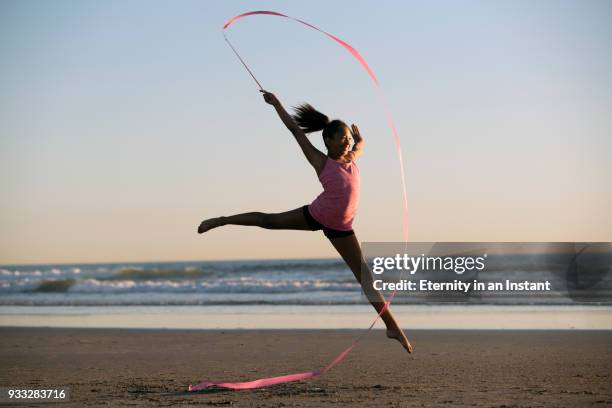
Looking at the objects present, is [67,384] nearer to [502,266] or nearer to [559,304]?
[559,304]

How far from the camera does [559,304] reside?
1909cm

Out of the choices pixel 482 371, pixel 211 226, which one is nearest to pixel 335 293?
pixel 482 371

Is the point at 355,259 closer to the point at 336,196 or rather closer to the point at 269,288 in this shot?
the point at 336,196

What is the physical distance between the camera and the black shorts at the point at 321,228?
7.68 metres

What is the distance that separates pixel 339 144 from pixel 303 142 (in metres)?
0.36

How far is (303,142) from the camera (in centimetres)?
763

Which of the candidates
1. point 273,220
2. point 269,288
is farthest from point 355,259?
point 269,288

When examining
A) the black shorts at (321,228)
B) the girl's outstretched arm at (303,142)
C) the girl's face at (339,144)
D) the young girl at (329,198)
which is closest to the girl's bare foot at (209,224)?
the young girl at (329,198)

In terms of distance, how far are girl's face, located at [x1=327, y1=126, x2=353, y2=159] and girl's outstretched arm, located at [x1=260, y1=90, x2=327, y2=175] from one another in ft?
0.52

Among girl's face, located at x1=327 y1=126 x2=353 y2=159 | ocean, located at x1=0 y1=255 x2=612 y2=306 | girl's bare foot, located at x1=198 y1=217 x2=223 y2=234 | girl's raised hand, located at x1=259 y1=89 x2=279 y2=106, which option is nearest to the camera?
girl's raised hand, located at x1=259 y1=89 x2=279 y2=106

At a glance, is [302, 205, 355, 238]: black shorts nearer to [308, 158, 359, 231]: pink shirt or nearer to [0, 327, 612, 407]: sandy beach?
[308, 158, 359, 231]: pink shirt

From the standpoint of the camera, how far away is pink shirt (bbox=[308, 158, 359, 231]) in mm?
7570

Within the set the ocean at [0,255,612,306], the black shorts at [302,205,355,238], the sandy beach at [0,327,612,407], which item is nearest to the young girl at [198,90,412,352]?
the black shorts at [302,205,355,238]

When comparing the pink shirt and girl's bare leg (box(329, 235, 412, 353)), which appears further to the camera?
girl's bare leg (box(329, 235, 412, 353))
